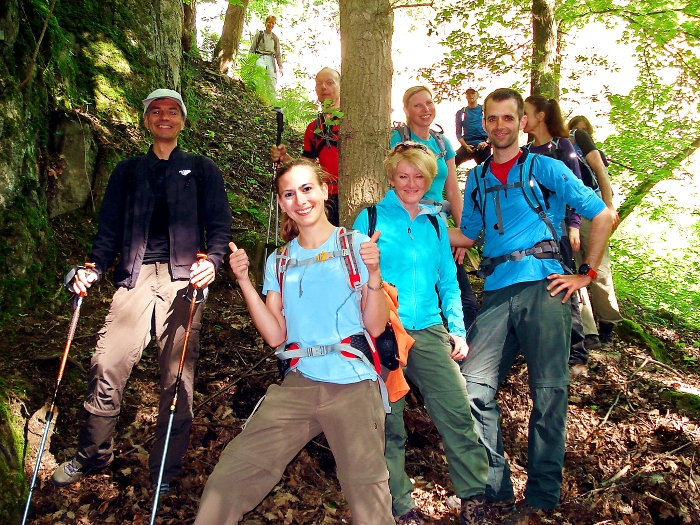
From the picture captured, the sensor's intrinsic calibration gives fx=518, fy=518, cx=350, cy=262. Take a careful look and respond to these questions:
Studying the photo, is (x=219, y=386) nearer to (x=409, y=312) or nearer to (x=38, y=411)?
(x=38, y=411)

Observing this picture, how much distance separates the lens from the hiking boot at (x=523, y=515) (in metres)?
3.82

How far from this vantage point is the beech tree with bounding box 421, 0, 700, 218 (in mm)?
10320

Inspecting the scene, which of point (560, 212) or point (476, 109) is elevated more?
point (476, 109)

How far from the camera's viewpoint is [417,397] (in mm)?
5461

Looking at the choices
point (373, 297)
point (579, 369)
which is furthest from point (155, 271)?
point (579, 369)

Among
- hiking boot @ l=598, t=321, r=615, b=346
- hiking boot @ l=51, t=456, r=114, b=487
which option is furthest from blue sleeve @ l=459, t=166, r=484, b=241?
hiking boot @ l=51, t=456, r=114, b=487

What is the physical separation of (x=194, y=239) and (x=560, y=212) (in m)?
2.94

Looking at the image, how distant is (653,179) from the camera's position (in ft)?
33.7

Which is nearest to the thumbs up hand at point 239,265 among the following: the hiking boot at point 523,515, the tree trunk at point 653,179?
the hiking boot at point 523,515

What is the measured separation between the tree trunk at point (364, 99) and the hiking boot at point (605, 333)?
372 cm

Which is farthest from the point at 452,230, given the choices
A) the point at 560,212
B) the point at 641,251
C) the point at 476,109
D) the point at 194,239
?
the point at 641,251

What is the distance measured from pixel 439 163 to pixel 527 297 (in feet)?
6.23

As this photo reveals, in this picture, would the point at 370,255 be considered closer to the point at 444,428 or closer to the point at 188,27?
the point at 444,428

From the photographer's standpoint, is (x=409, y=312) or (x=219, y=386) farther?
(x=219, y=386)
